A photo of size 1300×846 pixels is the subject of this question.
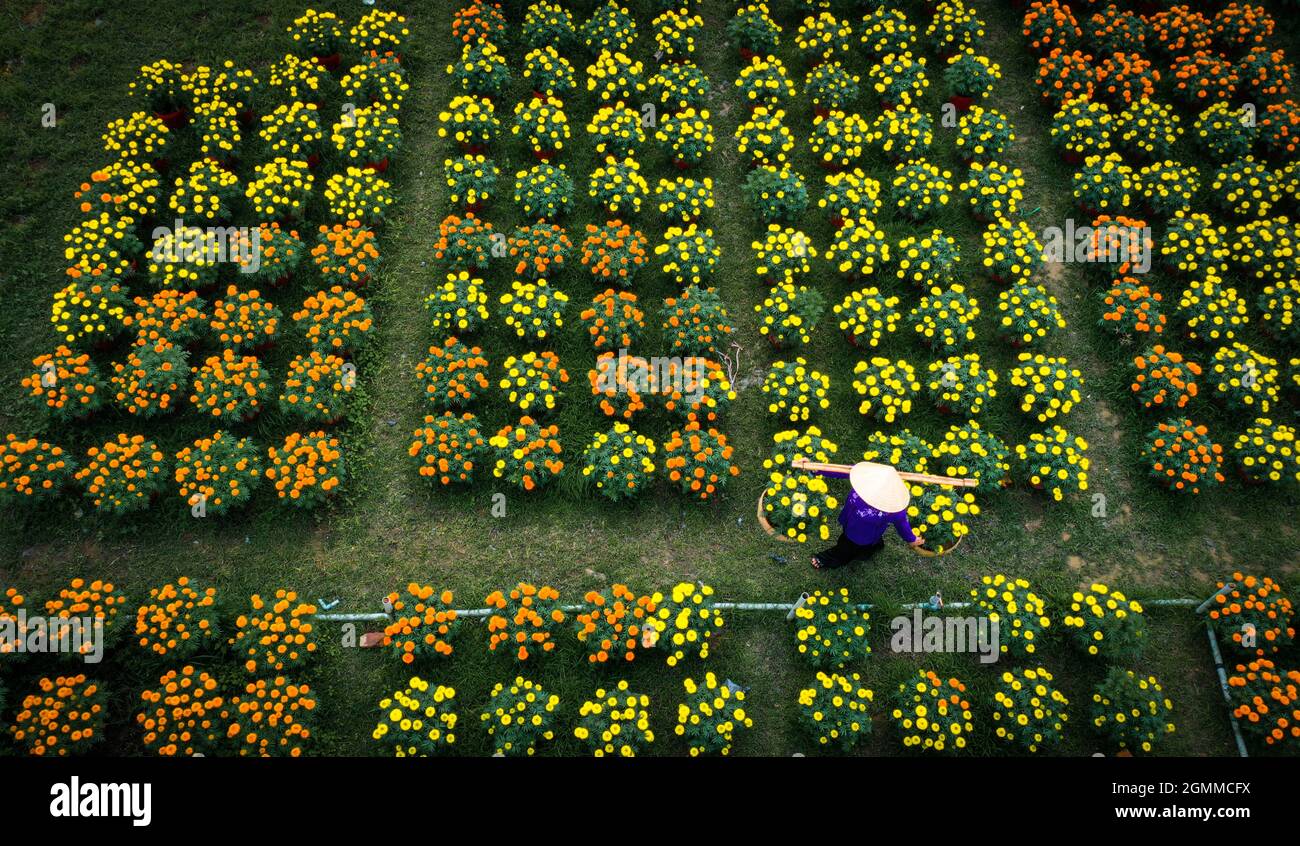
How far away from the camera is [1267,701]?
21.7 ft

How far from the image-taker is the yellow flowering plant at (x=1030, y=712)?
21.2ft

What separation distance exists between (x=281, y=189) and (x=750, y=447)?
6.20m

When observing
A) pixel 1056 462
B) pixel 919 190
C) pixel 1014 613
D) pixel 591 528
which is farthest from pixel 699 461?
pixel 919 190

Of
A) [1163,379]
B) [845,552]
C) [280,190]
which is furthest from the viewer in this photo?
[280,190]

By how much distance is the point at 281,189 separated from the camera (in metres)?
8.98

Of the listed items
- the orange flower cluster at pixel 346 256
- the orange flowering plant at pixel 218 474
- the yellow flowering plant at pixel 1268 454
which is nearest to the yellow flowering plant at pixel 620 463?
the orange flowering plant at pixel 218 474

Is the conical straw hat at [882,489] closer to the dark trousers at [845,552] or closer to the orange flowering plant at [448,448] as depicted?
the dark trousers at [845,552]

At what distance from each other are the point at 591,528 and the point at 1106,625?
15.7 feet

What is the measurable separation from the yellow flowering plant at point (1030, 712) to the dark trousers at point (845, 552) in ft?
4.96

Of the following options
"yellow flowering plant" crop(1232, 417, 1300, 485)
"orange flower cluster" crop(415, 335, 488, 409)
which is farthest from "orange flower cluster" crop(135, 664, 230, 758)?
"yellow flowering plant" crop(1232, 417, 1300, 485)

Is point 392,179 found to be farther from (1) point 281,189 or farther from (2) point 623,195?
(2) point 623,195

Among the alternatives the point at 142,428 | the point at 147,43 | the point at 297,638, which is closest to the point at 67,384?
the point at 142,428

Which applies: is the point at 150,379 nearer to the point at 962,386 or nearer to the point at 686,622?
the point at 686,622

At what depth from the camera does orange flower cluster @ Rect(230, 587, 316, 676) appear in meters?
6.70
